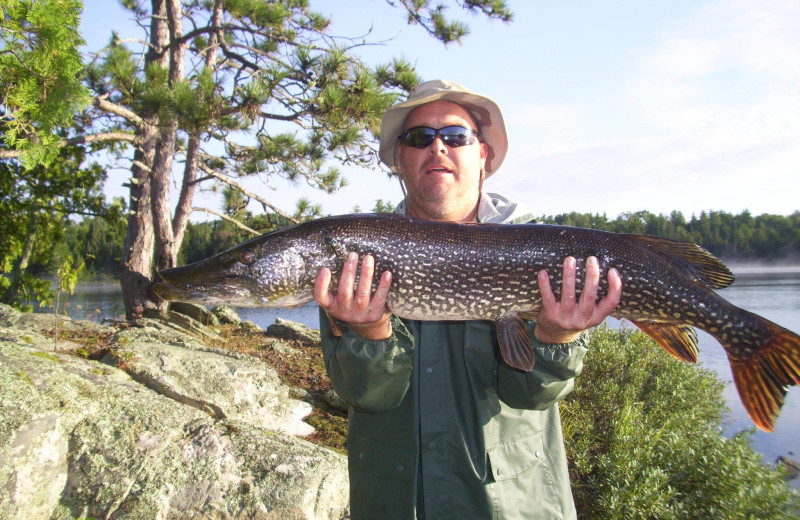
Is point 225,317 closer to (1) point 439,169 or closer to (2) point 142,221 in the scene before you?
(2) point 142,221

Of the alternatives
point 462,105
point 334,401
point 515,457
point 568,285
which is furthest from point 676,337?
point 334,401

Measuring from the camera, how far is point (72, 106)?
450 centimetres

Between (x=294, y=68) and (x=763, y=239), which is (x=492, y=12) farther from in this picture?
(x=763, y=239)

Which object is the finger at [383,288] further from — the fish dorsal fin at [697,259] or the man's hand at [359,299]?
the fish dorsal fin at [697,259]

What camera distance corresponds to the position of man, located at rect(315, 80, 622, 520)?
7.69 feet

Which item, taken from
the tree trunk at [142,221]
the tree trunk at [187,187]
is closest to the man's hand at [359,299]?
the tree trunk at [142,221]

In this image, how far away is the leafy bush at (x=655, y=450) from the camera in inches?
140

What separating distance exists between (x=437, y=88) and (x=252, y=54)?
7564 millimetres

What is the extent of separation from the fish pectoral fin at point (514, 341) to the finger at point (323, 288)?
3.15ft

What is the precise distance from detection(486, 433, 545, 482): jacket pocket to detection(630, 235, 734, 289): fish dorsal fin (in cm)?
127

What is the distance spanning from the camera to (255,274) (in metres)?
2.76

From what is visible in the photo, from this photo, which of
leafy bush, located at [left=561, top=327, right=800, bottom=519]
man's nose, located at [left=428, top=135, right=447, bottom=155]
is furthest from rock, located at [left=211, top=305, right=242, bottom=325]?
man's nose, located at [left=428, top=135, right=447, bottom=155]

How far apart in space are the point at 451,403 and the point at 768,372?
5.31 feet

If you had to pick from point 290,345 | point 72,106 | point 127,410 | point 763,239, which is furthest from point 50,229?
point 763,239
